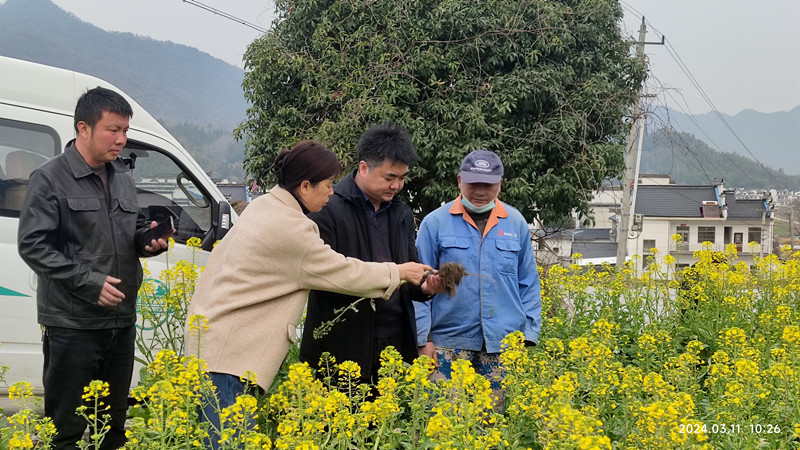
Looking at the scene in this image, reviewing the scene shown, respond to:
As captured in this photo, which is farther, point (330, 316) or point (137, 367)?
point (137, 367)

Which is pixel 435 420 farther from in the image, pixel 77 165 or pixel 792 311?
pixel 792 311

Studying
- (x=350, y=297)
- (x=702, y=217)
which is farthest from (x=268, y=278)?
(x=702, y=217)

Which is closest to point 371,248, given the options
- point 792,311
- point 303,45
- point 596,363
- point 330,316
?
point 330,316

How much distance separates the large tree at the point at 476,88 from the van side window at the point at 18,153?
4257 mm

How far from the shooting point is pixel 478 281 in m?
3.26

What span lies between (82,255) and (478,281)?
67.7 inches

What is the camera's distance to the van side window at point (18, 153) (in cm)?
420

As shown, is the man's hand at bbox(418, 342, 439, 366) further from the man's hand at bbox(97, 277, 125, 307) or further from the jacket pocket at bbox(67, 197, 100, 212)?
the jacket pocket at bbox(67, 197, 100, 212)

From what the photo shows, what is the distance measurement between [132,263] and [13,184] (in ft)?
6.20

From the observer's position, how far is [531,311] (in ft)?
11.0

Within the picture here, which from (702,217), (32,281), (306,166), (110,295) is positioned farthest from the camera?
(702,217)

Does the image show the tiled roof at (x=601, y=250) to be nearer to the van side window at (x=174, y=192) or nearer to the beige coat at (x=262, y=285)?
the van side window at (x=174, y=192)

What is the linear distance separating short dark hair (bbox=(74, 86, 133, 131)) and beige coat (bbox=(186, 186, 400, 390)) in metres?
0.78

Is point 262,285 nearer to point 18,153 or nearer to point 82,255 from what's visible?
point 82,255
